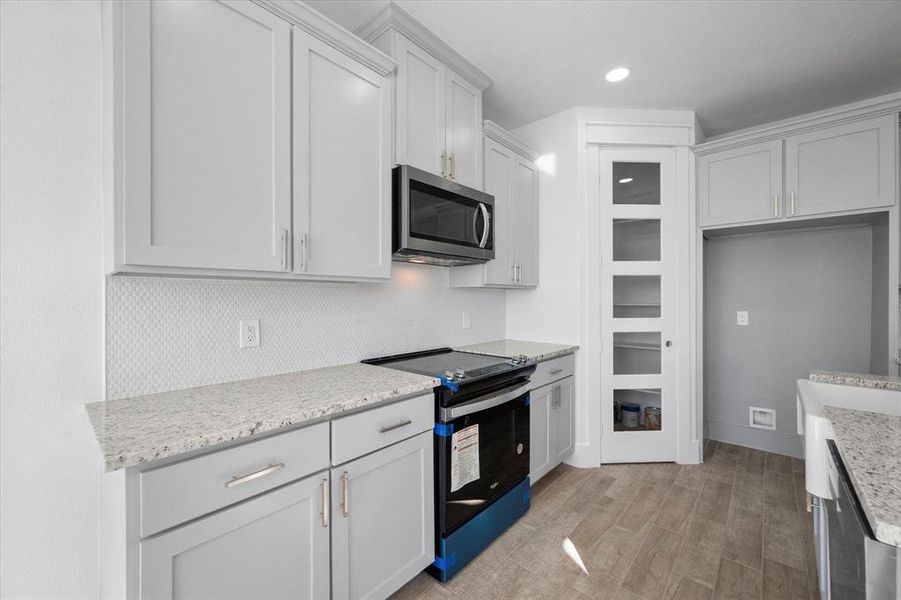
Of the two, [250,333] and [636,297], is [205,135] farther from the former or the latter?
[636,297]

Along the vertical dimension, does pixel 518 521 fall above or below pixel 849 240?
below

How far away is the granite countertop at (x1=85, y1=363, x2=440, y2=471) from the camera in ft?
3.22

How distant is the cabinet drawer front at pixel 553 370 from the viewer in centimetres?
251

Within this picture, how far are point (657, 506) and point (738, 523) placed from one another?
1.32 ft

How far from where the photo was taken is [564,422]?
2.83 meters

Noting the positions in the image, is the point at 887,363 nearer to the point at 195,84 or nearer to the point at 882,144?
the point at 882,144

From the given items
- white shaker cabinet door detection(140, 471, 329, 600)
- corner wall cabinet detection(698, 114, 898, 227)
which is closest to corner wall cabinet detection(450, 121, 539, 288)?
corner wall cabinet detection(698, 114, 898, 227)

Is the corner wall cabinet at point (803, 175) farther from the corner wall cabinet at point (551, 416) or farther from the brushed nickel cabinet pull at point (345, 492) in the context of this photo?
the brushed nickel cabinet pull at point (345, 492)

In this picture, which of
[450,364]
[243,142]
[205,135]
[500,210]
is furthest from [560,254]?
[205,135]

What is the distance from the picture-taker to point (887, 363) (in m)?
2.50

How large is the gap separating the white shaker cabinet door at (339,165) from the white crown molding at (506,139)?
0.91 meters

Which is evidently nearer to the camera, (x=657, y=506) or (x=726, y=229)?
(x=657, y=506)

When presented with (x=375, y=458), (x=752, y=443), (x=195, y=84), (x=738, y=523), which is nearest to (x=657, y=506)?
(x=738, y=523)

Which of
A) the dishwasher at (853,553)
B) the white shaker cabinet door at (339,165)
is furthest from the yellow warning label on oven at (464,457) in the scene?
the dishwasher at (853,553)
